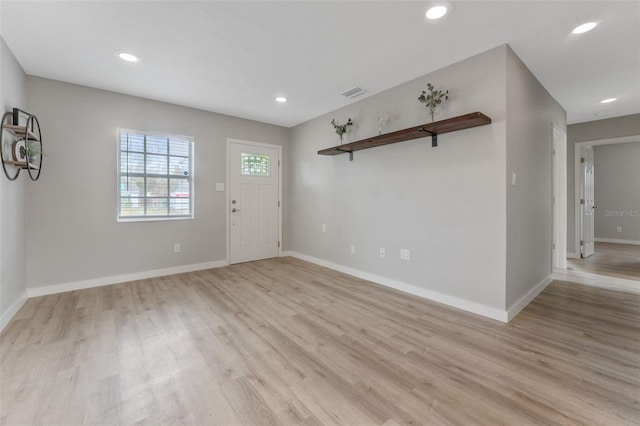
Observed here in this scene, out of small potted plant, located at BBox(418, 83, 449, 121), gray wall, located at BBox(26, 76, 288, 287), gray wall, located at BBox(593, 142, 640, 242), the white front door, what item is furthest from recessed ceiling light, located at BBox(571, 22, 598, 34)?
gray wall, located at BBox(593, 142, 640, 242)

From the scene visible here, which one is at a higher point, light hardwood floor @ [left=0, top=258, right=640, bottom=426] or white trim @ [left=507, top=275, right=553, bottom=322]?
white trim @ [left=507, top=275, right=553, bottom=322]

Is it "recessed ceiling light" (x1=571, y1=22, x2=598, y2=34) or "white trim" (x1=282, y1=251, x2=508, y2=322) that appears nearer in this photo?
"recessed ceiling light" (x1=571, y1=22, x2=598, y2=34)

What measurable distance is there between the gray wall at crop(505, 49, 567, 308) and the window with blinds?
14.0 ft

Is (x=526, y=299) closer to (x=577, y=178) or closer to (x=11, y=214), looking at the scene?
(x=577, y=178)

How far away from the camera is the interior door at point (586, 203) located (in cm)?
480

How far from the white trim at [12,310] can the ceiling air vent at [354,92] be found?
14.0ft

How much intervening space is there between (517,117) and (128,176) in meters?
4.80

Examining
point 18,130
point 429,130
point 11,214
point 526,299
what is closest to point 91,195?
point 11,214

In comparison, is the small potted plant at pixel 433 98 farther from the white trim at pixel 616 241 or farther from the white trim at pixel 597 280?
the white trim at pixel 616 241

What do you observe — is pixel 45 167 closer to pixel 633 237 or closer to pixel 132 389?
pixel 132 389

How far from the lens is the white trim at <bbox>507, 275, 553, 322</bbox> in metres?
2.57

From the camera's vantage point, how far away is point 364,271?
388 cm

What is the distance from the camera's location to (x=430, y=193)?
304 cm

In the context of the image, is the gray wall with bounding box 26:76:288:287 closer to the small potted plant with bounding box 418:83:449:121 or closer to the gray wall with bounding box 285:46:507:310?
the gray wall with bounding box 285:46:507:310
